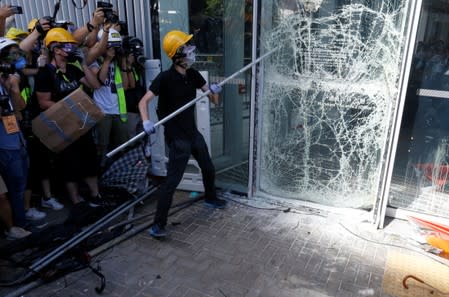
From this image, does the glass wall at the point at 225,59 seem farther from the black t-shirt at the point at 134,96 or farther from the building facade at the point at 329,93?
the black t-shirt at the point at 134,96

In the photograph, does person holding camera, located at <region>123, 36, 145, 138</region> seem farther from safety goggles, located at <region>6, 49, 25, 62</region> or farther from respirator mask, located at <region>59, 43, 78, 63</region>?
safety goggles, located at <region>6, 49, 25, 62</region>

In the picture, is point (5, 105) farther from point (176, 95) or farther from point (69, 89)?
point (176, 95)

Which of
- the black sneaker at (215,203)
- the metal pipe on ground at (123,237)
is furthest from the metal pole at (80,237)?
the black sneaker at (215,203)

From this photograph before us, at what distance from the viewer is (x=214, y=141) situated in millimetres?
4754

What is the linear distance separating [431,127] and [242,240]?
230 cm

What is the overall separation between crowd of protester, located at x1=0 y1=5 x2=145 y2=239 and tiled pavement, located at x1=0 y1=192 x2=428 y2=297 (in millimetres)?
1190

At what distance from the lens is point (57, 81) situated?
3854mm

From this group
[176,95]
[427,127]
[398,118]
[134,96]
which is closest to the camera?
[398,118]

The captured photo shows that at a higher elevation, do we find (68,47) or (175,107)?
(68,47)

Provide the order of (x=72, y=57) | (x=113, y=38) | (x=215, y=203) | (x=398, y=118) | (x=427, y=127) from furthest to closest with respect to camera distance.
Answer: (x=215, y=203) → (x=113, y=38) → (x=72, y=57) → (x=427, y=127) → (x=398, y=118)

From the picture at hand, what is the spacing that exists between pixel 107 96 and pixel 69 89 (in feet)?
1.63

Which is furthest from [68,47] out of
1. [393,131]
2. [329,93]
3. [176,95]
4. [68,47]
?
[393,131]

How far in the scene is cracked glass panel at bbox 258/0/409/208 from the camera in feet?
11.5

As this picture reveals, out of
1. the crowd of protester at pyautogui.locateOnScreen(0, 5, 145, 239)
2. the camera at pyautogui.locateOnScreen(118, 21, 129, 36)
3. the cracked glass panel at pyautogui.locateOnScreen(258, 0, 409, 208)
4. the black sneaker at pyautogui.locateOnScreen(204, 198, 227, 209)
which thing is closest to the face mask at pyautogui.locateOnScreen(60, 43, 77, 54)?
the crowd of protester at pyautogui.locateOnScreen(0, 5, 145, 239)
